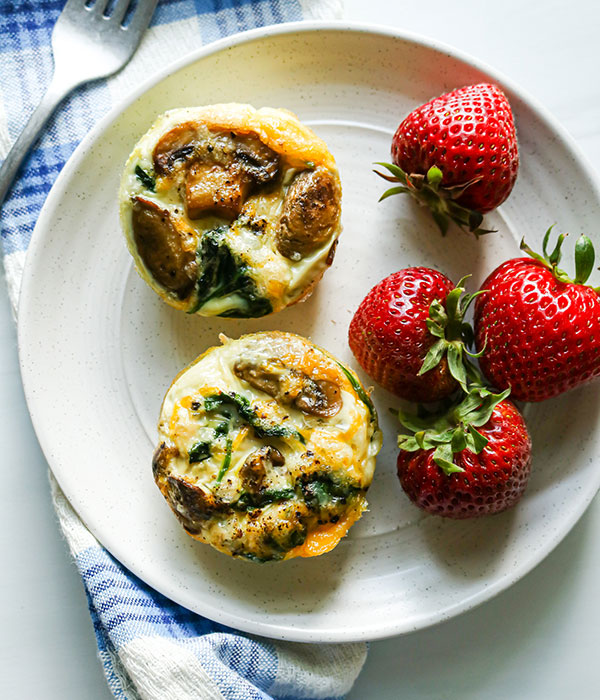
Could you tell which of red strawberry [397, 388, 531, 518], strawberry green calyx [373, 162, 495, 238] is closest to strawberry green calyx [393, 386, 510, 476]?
red strawberry [397, 388, 531, 518]

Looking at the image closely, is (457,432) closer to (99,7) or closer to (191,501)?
(191,501)

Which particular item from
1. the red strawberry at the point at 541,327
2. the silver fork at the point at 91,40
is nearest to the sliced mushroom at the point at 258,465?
the red strawberry at the point at 541,327

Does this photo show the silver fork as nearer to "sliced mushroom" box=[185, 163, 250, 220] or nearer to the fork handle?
the fork handle

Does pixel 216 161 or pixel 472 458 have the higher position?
pixel 216 161

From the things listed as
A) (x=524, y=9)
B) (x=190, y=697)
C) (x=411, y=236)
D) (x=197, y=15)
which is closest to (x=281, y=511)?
(x=190, y=697)

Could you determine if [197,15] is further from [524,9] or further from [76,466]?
[76,466]

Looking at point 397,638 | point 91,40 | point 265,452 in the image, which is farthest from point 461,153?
point 397,638

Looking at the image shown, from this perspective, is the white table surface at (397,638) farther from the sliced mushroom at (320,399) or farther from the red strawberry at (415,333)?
the sliced mushroom at (320,399)
